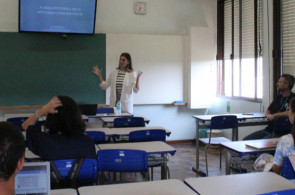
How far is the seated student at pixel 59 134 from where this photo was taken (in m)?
2.39

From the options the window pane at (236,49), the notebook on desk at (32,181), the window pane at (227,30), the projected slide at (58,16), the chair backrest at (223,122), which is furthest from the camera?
the window pane at (227,30)

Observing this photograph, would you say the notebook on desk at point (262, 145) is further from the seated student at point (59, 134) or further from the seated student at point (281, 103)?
the seated student at point (59, 134)

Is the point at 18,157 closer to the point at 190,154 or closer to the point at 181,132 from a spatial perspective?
the point at 190,154

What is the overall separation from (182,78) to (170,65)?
377 mm

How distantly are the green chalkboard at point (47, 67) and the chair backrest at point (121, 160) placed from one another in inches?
153

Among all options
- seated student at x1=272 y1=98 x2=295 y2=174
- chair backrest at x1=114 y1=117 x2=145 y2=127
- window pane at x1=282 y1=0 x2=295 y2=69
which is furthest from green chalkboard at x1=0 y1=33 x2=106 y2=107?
seated student at x1=272 y1=98 x2=295 y2=174

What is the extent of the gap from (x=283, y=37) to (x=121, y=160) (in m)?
3.73

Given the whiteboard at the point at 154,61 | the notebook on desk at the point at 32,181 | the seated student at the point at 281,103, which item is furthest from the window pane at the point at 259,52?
the notebook on desk at the point at 32,181

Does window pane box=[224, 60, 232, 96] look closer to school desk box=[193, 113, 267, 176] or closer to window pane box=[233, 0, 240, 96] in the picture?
window pane box=[233, 0, 240, 96]

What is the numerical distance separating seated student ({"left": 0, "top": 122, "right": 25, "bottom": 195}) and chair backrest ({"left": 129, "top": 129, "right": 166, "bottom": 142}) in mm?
2358

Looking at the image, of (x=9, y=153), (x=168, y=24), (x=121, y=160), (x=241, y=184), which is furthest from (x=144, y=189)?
(x=168, y=24)

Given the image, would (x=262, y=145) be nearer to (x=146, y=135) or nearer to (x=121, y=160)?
(x=146, y=135)

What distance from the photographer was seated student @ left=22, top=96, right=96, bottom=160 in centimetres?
239

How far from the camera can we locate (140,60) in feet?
22.1
